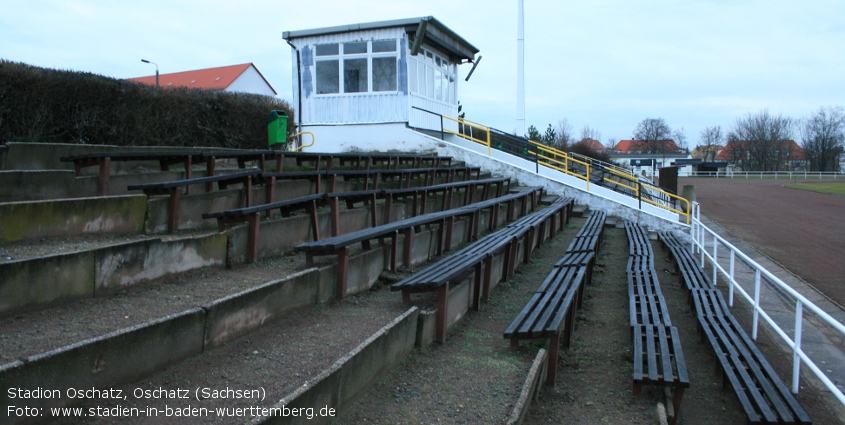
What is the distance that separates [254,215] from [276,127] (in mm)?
6565

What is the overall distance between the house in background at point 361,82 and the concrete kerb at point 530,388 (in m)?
13.3

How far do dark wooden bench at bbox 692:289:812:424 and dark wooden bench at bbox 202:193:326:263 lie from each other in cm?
433

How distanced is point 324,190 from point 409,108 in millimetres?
9029

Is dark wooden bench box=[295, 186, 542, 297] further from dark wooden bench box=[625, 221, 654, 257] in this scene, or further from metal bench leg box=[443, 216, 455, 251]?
dark wooden bench box=[625, 221, 654, 257]

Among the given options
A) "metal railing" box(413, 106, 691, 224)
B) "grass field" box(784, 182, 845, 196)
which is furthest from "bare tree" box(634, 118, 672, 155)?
"metal railing" box(413, 106, 691, 224)

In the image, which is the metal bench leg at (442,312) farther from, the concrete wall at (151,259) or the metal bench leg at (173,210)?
the metal bench leg at (173,210)

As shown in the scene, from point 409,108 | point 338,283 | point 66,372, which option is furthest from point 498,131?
point 66,372

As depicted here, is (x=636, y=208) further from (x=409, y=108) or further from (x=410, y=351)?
(x=410, y=351)

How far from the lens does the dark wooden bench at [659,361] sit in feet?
14.6

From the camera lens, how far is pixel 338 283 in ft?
18.7

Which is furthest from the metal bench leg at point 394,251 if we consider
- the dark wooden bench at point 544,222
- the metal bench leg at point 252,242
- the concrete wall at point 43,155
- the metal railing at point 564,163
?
the metal railing at point 564,163

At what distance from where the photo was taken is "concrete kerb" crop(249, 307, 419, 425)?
318 centimetres

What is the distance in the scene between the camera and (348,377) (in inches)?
149

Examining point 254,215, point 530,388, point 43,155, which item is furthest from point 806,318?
point 43,155
